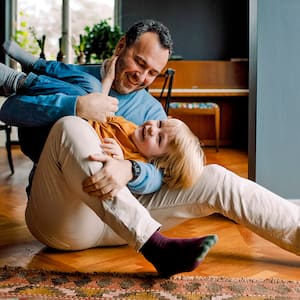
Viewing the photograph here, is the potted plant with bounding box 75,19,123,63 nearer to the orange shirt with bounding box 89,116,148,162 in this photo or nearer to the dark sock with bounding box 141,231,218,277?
the orange shirt with bounding box 89,116,148,162

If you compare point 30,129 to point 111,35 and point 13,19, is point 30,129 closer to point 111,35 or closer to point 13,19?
point 111,35

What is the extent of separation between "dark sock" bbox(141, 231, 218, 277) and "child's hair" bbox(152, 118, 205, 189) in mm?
261

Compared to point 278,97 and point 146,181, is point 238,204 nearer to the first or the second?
point 146,181

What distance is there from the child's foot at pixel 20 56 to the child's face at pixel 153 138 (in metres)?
0.44

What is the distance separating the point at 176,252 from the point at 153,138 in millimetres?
392

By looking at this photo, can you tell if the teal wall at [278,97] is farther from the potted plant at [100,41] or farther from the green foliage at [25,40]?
the green foliage at [25,40]

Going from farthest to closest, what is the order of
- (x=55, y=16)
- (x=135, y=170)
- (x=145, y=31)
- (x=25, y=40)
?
1. (x=55, y=16)
2. (x=25, y=40)
3. (x=145, y=31)
4. (x=135, y=170)

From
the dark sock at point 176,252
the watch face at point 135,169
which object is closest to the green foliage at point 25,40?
the watch face at point 135,169

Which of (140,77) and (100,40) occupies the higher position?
(100,40)

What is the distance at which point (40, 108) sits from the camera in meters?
1.75

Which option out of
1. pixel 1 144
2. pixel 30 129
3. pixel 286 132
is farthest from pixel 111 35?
pixel 30 129

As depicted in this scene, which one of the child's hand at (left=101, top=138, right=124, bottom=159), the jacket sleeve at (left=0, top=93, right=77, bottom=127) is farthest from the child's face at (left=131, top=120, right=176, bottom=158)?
the jacket sleeve at (left=0, top=93, right=77, bottom=127)

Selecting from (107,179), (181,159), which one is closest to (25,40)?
(181,159)

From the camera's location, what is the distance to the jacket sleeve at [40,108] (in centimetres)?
175
